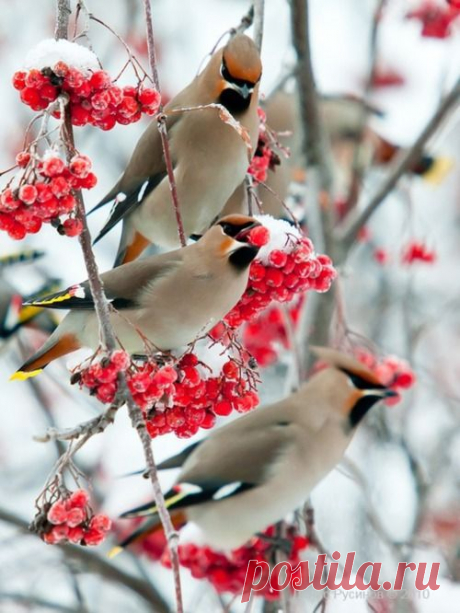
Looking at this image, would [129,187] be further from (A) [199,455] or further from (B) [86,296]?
(A) [199,455]

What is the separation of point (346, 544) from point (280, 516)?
50cm

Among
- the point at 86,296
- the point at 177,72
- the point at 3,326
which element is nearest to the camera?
the point at 86,296

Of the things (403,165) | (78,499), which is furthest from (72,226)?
(403,165)

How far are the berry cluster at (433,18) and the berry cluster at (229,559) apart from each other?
2010mm

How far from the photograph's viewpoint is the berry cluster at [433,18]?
397 centimetres

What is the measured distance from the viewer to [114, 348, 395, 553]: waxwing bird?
3340mm

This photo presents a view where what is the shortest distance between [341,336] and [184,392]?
5.22 feet

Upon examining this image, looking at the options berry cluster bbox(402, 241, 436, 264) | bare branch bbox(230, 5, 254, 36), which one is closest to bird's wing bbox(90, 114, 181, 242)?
bare branch bbox(230, 5, 254, 36)

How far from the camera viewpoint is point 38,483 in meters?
5.84

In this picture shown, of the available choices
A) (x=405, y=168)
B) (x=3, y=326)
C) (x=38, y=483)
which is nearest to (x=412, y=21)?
(x=405, y=168)

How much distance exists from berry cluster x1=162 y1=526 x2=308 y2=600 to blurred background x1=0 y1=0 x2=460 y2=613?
0.77 feet

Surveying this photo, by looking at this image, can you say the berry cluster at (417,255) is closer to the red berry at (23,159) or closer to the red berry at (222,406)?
the red berry at (222,406)

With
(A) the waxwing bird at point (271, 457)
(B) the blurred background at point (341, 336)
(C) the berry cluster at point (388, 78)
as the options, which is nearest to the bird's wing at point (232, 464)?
(A) the waxwing bird at point (271, 457)

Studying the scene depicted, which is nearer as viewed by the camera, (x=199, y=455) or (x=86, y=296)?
(x=86, y=296)
